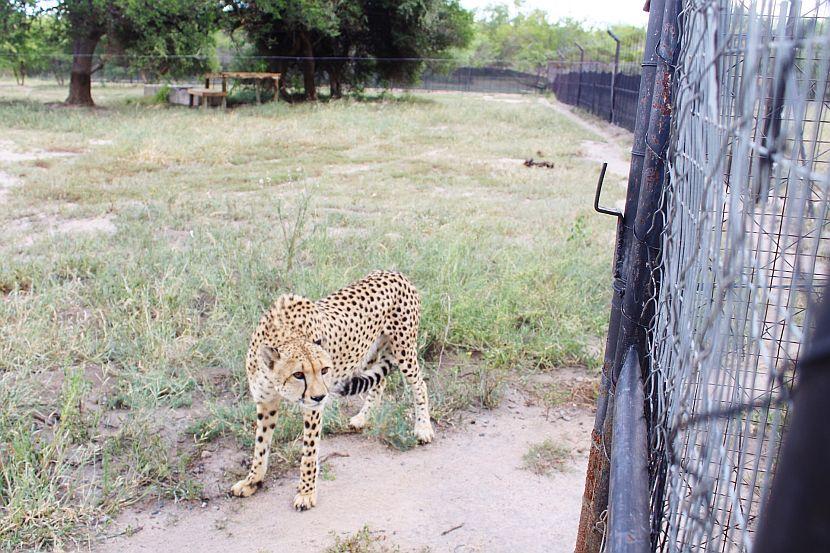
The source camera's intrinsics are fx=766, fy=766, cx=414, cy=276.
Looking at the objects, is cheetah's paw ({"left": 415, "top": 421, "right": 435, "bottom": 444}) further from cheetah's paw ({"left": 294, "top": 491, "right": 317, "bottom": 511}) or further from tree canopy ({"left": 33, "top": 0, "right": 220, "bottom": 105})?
tree canopy ({"left": 33, "top": 0, "right": 220, "bottom": 105})

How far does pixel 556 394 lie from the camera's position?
13.5 ft

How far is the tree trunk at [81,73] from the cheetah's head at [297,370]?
18.0 meters

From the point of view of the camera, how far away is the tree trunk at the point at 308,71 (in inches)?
874

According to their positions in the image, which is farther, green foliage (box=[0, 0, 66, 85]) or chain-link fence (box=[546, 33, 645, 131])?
chain-link fence (box=[546, 33, 645, 131])

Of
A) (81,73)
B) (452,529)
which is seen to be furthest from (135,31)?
(452,529)

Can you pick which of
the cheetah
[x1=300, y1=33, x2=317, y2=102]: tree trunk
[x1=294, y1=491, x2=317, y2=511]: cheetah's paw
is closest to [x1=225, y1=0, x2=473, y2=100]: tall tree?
[x1=300, y1=33, x2=317, y2=102]: tree trunk

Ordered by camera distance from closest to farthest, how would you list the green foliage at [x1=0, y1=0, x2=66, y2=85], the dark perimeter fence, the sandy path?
1. the sandy path
2. the green foliage at [x1=0, y1=0, x2=66, y2=85]
3. the dark perimeter fence

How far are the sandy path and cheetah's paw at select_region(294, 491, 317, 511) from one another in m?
0.03

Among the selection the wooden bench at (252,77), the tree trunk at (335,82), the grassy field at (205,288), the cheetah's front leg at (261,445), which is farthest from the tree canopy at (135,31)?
the cheetah's front leg at (261,445)

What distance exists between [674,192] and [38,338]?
3.65 metres

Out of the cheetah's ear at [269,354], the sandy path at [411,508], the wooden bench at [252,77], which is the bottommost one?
the sandy path at [411,508]

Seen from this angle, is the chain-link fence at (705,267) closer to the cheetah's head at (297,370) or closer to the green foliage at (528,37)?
the cheetah's head at (297,370)

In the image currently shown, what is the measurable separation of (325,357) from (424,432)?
33.5 inches

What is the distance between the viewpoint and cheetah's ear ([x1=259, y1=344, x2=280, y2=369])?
305cm
